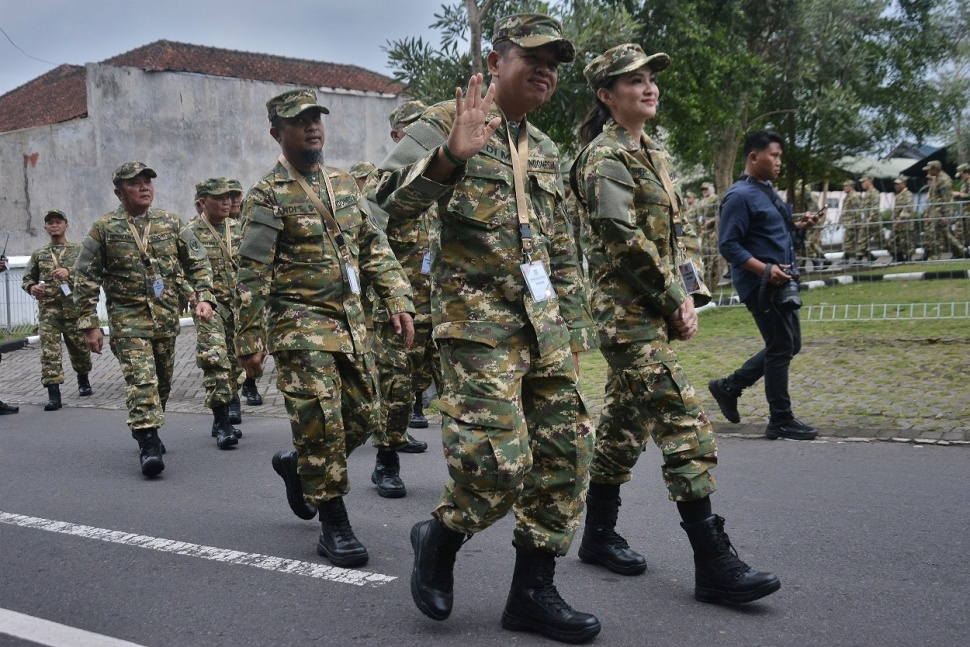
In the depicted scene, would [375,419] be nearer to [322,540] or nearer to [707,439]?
[322,540]

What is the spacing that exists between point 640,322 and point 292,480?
203 cm

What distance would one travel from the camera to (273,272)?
17.1 ft

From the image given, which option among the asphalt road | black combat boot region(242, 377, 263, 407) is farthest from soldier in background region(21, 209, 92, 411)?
the asphalt road

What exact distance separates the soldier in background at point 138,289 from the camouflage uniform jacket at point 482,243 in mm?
4087

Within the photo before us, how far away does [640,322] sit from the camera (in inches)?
174

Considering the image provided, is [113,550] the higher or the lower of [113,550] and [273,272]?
the lower

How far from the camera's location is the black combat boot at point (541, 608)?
12.4 ft

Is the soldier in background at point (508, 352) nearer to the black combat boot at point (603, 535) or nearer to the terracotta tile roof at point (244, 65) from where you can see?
the black combat boot at point (603, 535)

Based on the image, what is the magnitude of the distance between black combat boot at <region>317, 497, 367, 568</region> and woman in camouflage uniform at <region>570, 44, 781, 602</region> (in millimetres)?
1074

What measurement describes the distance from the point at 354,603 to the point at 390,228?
11.7 ft

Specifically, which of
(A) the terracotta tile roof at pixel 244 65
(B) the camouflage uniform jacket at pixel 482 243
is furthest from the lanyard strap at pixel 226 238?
(A) the terracotta tile roof at pixel 244 65

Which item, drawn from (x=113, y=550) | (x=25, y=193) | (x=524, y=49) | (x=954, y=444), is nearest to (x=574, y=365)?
(x=524, y=49)

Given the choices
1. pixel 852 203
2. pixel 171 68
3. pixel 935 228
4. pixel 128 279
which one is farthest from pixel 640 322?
pixel 171 68

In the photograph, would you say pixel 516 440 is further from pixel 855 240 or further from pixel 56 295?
pixel 855 240
